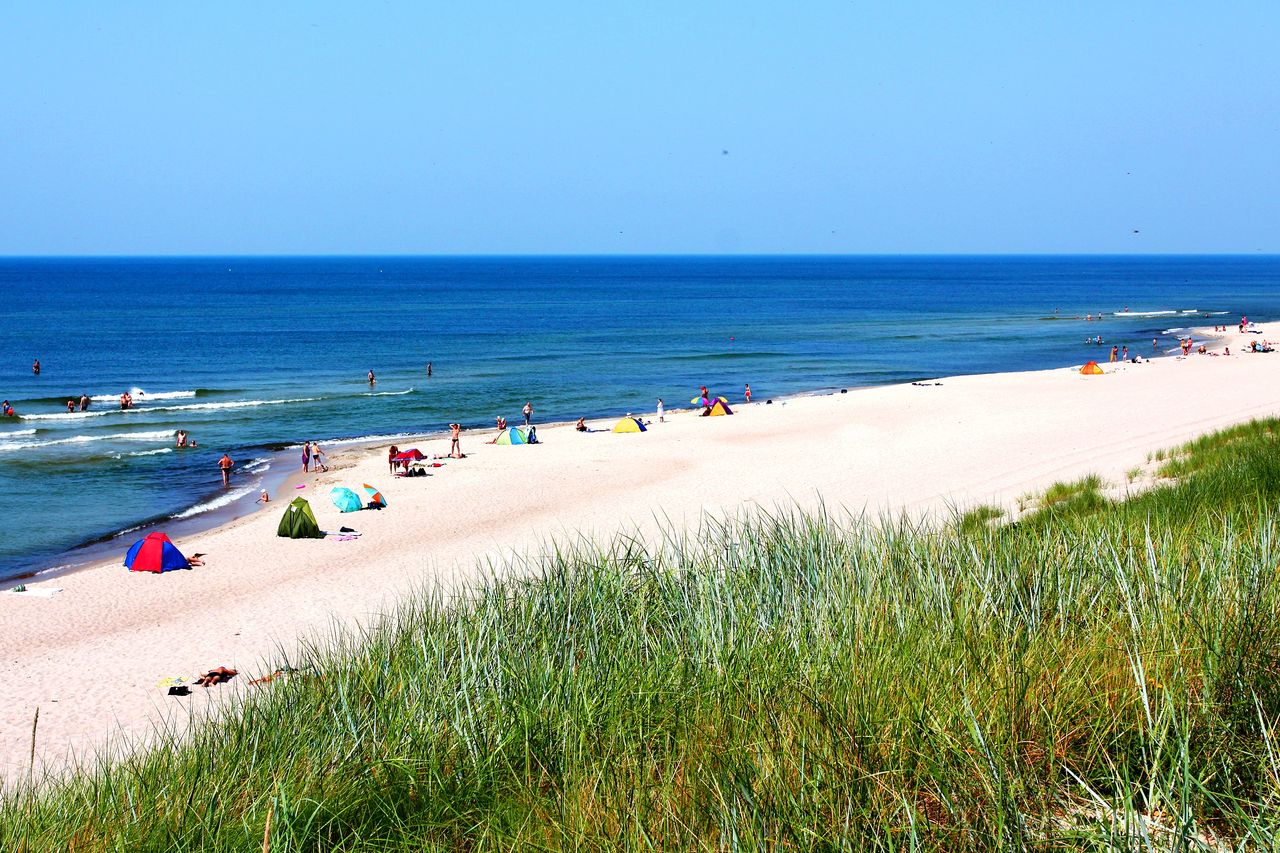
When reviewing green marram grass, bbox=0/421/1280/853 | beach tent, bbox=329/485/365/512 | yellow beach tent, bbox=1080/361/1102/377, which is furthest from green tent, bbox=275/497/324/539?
yellow beach tent, bbox=1080/361/1102/377

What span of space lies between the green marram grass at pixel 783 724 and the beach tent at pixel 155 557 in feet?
43.1

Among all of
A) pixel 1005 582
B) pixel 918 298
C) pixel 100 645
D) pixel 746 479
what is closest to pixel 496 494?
pixel 746 479

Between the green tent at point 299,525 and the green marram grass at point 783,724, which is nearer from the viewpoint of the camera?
the green marram grass at point 783,724

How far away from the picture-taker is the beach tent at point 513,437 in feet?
105

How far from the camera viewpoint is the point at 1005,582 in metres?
6.60

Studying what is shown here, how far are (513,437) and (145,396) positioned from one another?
71.8ft

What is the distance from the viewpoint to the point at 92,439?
114 ft

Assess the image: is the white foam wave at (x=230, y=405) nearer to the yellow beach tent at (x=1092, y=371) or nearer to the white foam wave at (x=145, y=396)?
the white foam wave at (x=145, y=396)

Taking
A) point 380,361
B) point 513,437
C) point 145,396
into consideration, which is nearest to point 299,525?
point 513,437

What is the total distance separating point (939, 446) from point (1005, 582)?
70.8ft

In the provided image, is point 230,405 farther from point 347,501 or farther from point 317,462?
point 347,501

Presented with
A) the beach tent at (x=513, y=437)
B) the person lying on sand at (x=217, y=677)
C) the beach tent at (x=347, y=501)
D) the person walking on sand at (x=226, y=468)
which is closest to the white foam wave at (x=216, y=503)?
the person walking on sand at (x=226, y=468)

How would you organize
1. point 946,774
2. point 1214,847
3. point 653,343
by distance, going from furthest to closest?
1. point 653,343
2. point 946,774
3. point 1214,847

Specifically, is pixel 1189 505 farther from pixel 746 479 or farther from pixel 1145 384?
pixel 1145 384
